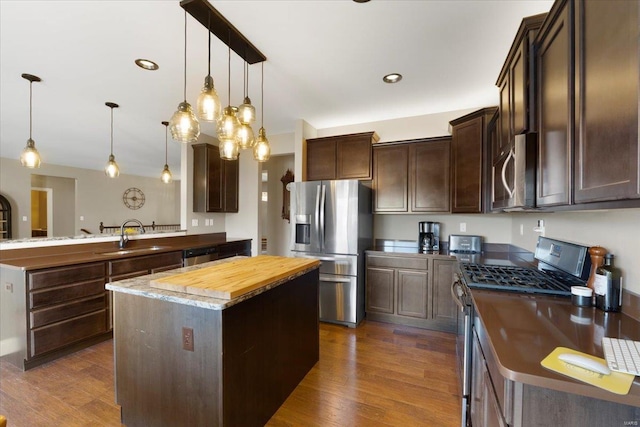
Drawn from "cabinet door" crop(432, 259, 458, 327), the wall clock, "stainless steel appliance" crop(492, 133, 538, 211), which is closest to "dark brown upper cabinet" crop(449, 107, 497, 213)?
"cabinet door" crop(432, 259, 458, 327)

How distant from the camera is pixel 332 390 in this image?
2090 mm

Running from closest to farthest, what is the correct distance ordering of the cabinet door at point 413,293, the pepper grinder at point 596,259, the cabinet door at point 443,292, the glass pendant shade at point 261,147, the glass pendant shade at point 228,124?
1. the pepper grinder at point 596,259
2. the glass pendant shade at point 228,124
3. the glass pendant shade at point 261,147
4. the cabinet door at point 443,292
5. the cabinet door at point 413,293

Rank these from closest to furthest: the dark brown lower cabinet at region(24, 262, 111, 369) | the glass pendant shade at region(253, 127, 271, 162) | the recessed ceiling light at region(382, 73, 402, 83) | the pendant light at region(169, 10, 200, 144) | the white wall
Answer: the pendant light at region(169, 10, 200, 144), the dark brown lower cabinet at region(24, 262, 111, 369), the glass pendant shade at region(253, 127, 271, 162), the recessed ceiling light at region(382, 73, 402, 83), the white wall

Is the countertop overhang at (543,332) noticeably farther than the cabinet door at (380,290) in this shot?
No

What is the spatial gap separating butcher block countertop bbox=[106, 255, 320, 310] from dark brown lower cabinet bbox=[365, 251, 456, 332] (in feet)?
5.26

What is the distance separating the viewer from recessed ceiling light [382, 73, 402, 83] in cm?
271

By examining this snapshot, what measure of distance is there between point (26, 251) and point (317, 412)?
322cm

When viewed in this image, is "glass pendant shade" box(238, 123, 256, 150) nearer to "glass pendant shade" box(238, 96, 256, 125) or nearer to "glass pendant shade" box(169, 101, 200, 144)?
"glass pendant shade" box(238, 96, 256, 125)

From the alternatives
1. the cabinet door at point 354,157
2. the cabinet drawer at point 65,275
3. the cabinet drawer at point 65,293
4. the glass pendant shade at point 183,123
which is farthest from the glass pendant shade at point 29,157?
the cabinet door at point 354,157

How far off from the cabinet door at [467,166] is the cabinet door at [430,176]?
109 millimetres

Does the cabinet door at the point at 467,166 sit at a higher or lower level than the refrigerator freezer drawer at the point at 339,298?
higher

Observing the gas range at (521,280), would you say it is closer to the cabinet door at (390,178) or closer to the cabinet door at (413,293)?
the cabinet door at (413,293)

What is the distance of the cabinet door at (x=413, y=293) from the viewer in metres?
3.18

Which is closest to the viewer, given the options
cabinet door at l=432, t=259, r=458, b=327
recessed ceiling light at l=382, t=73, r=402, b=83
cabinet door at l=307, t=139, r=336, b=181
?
recessed ceiling light at l=382, t=73, r=402, b=83
